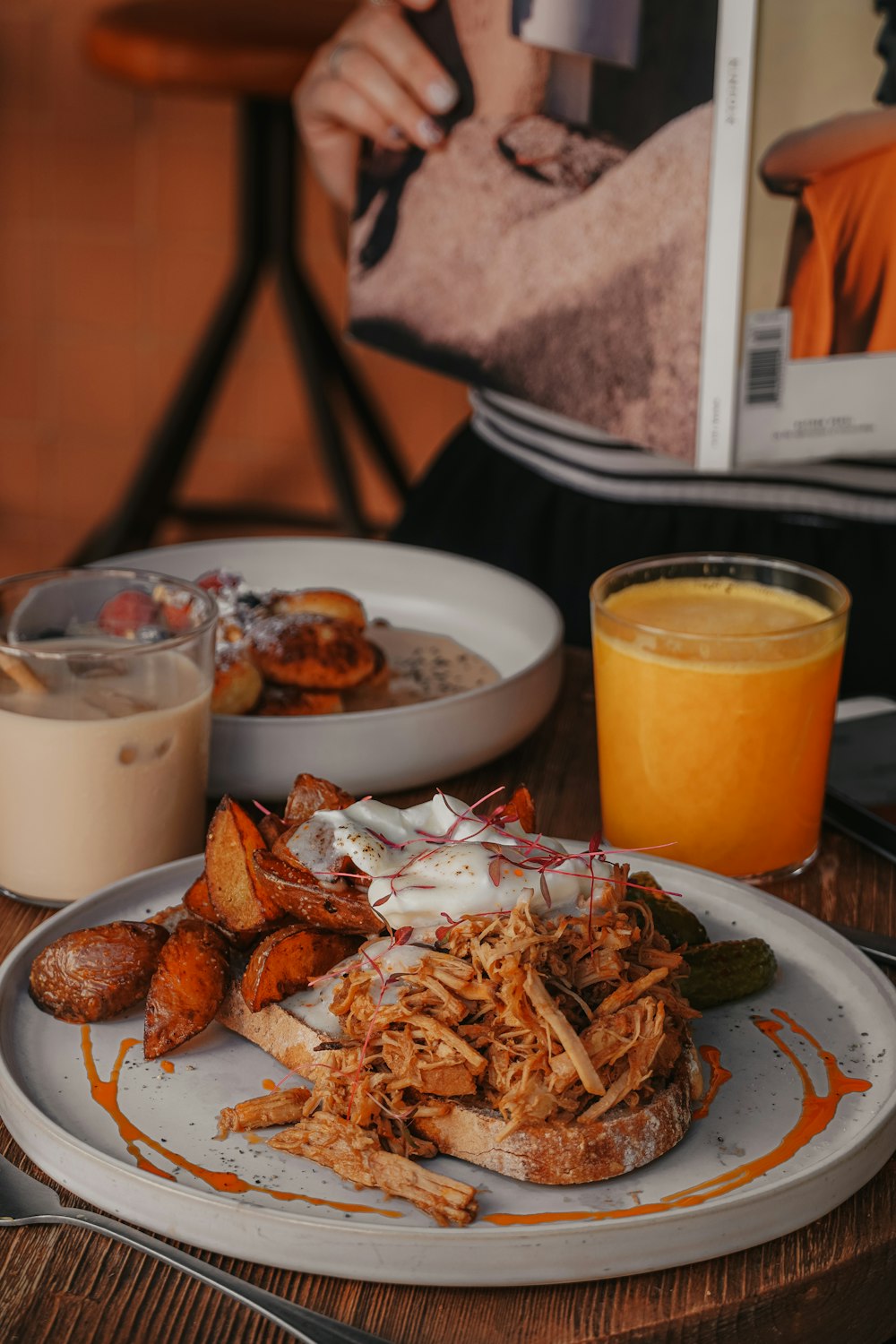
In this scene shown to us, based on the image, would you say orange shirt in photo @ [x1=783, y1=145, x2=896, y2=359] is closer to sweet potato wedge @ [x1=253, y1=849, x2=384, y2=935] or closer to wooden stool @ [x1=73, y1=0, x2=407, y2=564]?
sweet potato wedge @ [x1=253, y1=849, x2=384, y2=935]

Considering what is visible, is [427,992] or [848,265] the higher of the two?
[848,265]

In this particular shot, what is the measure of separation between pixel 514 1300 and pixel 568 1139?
0.28 ft

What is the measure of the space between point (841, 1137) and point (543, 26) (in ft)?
3.82

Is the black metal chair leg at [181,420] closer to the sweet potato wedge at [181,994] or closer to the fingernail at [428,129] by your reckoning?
the fingernail at [428,129]

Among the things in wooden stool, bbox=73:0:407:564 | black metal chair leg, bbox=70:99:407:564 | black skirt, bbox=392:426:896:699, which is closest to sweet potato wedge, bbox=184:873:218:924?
black skirt, bbox=392:426:896:699

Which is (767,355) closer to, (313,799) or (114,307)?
(313,799)

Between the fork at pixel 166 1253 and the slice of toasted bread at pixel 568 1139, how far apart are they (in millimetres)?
124

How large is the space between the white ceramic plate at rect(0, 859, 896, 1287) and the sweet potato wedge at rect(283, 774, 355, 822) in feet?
0.53

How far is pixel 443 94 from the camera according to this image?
1.64 m

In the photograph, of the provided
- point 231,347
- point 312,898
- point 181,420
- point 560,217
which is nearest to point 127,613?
point 312,898

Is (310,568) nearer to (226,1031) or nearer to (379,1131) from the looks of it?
(226,1031)

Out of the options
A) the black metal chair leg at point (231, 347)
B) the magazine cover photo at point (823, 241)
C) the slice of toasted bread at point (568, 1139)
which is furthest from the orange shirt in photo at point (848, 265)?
the black metal chair leg at point (231, 347)

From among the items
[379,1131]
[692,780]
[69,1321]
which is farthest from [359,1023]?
[692,780]

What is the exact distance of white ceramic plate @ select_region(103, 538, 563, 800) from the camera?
122 cm
